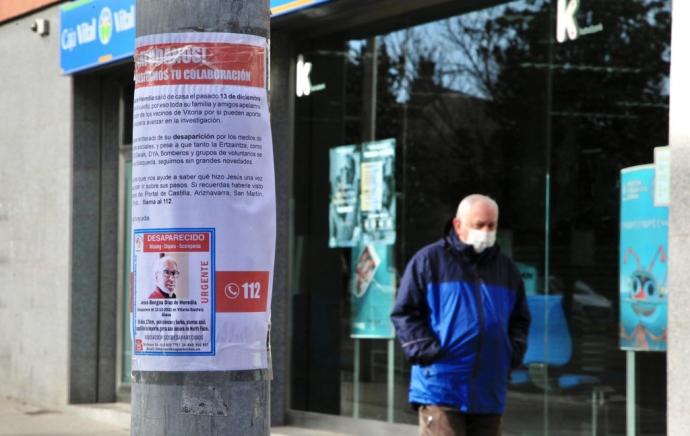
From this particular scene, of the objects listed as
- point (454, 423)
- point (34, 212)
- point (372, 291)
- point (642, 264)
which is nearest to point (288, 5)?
point (372, 291)

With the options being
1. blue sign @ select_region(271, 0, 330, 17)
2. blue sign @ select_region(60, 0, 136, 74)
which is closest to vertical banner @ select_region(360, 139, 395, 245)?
blue sign @ select_region(271, 0, 330, 17)

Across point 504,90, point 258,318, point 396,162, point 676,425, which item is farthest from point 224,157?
point 396,162

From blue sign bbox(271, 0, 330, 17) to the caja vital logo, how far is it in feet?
6.74

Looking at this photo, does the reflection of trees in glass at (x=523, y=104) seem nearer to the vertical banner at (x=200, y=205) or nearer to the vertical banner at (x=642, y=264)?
the vertical banner at (x=642, y=264)

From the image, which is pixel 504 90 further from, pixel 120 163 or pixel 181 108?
pixel 181 108

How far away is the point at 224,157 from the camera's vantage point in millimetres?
3854

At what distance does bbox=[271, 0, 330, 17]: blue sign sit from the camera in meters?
10.0

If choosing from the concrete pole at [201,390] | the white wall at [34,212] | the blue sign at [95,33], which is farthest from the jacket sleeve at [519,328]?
the white wall at [34,212]

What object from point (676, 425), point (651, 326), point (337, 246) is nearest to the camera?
point (676, 425)

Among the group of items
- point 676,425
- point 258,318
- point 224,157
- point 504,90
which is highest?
point 504,90

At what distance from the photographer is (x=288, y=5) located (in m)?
10.2

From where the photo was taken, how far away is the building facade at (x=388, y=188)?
29.0ft

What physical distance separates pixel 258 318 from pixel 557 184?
5.50 m

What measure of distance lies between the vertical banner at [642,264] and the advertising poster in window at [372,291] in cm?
227
